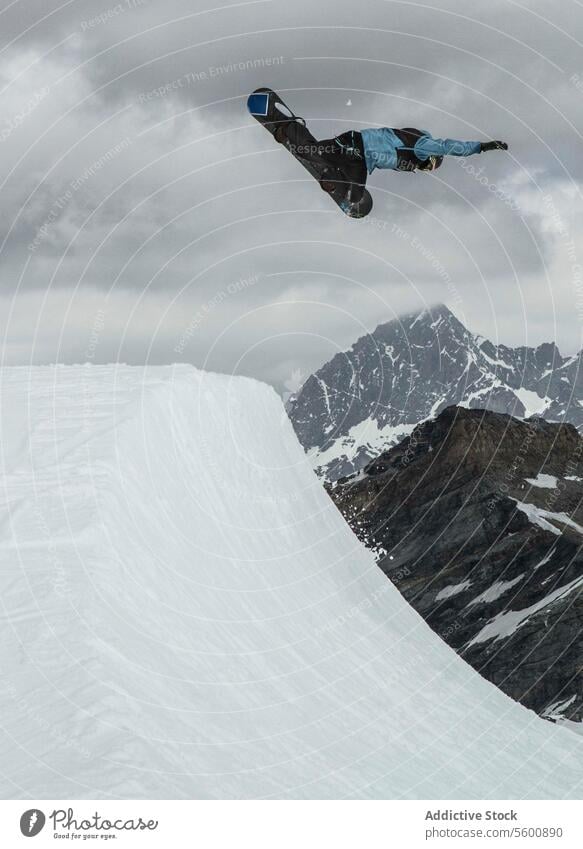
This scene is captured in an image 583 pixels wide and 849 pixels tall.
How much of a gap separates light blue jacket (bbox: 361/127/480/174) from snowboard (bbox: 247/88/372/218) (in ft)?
2.17

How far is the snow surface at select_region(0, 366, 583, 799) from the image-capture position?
39.6 ft

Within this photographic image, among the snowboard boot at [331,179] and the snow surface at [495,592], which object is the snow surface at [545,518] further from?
the snowboard boot at [331,179]

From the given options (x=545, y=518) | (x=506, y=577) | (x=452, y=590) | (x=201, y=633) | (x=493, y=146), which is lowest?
(x=452, y=590)

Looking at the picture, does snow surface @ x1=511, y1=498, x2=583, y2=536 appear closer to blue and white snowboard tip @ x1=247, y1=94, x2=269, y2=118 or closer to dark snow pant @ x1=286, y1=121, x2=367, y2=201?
dark snow pant @ x1=286, y1=121, x2=367, y2=201

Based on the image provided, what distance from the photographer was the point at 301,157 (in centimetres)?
1830

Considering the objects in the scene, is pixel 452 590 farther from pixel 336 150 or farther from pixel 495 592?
pixel 336 150

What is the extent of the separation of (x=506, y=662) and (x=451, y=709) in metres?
118

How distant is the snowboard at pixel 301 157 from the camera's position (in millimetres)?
17656

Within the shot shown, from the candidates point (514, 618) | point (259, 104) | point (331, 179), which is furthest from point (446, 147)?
point (514, 618)

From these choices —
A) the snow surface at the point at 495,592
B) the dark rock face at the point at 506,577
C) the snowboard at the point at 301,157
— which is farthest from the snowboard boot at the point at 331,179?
the snow surface at the point at 495,592

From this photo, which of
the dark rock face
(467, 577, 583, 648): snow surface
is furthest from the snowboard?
(467, 577, 583, 648): snow surface

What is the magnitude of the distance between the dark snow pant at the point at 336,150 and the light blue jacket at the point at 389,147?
0.16 m

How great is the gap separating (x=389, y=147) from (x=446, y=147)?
4.47 feet
